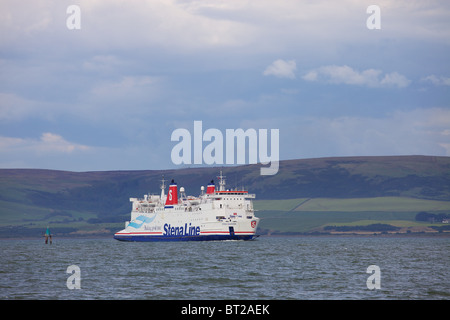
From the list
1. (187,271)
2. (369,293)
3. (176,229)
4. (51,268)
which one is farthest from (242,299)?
(176,229)

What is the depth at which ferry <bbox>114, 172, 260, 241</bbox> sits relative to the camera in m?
115

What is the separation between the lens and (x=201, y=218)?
118062 mm

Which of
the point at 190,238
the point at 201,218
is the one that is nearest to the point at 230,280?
the point at 201,218

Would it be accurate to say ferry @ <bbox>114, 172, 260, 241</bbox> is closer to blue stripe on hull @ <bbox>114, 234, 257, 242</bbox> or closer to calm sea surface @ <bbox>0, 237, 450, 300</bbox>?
blue stripe on hull @ <bbox>114, 234, 257, 242</bbox>

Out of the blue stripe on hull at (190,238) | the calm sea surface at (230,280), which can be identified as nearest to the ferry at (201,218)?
the blue stripe on hull at (190,238)

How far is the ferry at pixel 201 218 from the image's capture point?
378 ft

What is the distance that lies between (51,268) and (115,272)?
29.4 ft

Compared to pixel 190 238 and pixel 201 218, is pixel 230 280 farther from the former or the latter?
pixel 190 238

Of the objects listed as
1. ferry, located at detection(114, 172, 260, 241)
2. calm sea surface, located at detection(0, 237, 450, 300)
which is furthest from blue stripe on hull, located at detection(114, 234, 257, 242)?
calm sea surface, located at detection(0, 237, 450, 300)

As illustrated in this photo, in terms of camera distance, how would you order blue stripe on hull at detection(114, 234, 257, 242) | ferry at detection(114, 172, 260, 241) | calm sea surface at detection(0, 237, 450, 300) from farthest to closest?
1. blue stripe on hull at detection(114, 234, 257, 242)
2. ferry at detection(114, 172, 260, 241)
3. calm sea surface at detection(0, 237, 450, 300)

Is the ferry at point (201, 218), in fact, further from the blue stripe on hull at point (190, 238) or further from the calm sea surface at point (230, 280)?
the calm sea surface at point (230, 280)
